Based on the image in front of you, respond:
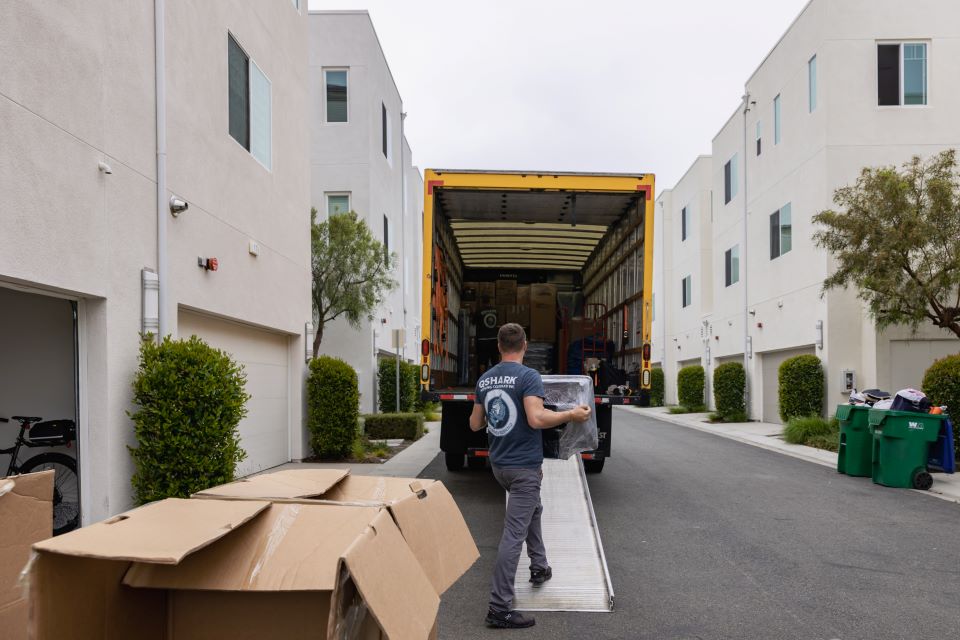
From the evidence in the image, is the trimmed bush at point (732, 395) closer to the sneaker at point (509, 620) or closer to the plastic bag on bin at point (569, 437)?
the plastic bag on bin at point (569, 437)

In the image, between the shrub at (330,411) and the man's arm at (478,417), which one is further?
the shrub at (330,411)

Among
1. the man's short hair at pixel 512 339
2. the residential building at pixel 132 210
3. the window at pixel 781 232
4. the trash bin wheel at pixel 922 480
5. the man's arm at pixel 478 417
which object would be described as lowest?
the trash bin wheel at pixel 922 480

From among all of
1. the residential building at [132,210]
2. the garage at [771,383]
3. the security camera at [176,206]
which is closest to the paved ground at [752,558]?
the residential building at [132,210]

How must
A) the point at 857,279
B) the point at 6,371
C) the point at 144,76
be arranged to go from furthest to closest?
the point at 857,279
the point at 6,371
the point at 144,76

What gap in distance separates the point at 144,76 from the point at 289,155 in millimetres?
4641

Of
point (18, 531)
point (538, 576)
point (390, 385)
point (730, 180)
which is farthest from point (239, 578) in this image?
point (730, 180)

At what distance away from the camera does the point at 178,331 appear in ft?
27.1

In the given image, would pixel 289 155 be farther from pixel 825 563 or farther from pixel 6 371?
pixel 825 563

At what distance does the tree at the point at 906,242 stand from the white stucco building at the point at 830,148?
2.68 metres

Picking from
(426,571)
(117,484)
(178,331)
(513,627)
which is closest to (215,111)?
(178,331)

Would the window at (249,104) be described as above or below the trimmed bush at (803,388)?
above

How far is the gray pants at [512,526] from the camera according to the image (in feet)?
15.6

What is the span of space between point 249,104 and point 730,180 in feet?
65.0

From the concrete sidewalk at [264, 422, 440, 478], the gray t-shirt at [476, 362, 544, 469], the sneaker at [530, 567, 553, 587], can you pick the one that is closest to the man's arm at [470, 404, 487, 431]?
the gray t-shirt at [476, 362, 544, 469]
